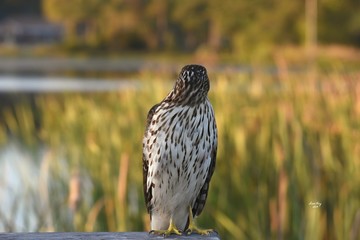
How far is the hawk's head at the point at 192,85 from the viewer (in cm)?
298

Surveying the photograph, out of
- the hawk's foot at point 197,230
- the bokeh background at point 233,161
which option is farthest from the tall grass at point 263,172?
the hawk's foot at point 197,230

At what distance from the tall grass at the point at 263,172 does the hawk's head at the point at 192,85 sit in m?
1.48

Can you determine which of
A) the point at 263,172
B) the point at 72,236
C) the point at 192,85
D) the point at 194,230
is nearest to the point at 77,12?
the point at 263,172

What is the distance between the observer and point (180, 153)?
3256 mm

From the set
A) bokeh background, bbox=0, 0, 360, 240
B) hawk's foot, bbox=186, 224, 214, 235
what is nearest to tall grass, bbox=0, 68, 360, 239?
bokeh background, bbox=0, 0, 360, 240

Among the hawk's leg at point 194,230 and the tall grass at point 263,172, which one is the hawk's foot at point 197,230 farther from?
the tall grass at point 263,172

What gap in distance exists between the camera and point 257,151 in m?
6.44

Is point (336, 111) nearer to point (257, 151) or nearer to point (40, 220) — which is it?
point (257, 151)

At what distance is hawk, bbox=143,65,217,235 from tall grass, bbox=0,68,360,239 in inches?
41.7

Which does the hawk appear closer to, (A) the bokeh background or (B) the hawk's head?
(B) the hawk's head

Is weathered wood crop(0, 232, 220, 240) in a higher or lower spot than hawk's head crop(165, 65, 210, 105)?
lower

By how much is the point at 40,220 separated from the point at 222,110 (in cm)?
179

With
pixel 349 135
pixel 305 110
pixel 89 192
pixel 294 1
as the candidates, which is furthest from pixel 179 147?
pixel 294 1

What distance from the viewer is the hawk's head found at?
2984 mm
